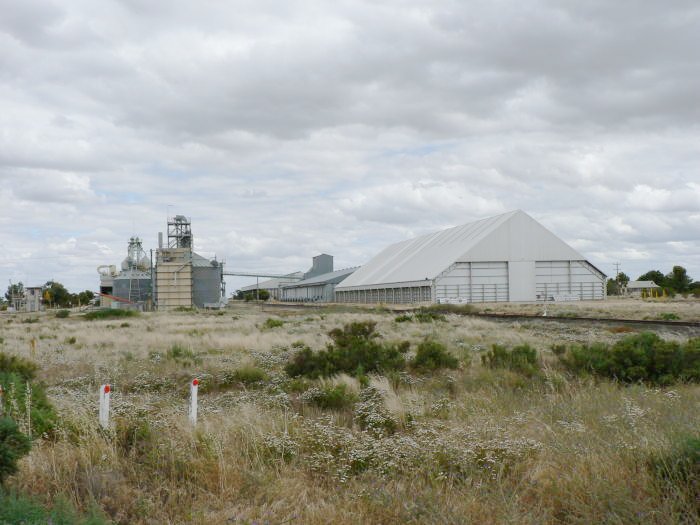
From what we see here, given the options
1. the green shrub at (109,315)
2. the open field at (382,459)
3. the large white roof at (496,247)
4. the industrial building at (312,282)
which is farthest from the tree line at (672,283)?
the open field at (382,459)

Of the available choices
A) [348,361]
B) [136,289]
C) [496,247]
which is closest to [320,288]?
[136,289]

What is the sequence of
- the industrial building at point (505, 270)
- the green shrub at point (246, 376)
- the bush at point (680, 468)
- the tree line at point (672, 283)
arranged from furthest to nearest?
1. the tree line at point (672, 283)
2. the industrial building at point (505, 270)
3. the green shrub at point (246, 376)
4. the bush at point (680, 468)

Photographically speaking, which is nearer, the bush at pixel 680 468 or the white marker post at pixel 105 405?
the bush at pixel 680 468

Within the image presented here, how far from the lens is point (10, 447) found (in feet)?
17.3

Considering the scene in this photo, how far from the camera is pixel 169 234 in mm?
76062

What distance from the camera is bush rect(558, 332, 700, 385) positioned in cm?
1186

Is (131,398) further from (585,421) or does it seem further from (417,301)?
(417,301)

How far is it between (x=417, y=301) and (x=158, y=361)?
51322 millimetres

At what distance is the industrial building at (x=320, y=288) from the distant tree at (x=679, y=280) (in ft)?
164

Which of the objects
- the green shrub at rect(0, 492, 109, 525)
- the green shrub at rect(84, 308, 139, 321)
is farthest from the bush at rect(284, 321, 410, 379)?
the green shrub at rect(84, 308, 139, 321)

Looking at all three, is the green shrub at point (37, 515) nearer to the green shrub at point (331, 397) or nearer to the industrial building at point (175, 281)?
the green shrub at point (331, 397)

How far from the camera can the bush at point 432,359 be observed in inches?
557

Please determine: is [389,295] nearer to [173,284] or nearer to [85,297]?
[173,284]

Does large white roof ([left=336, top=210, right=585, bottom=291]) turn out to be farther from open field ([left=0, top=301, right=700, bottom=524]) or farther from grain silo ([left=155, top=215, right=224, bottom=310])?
open field ([left=0, top=301, right=700, bottom=524])
